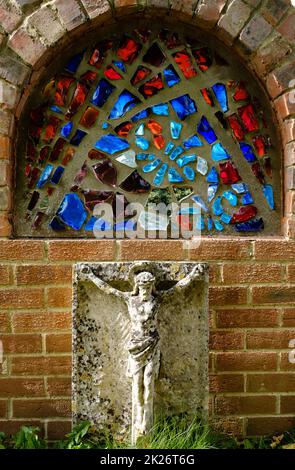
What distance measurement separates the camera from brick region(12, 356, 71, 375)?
2.85 m

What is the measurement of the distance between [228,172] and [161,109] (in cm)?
50

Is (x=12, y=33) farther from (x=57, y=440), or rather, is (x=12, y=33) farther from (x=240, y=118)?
(x=57, y=440)

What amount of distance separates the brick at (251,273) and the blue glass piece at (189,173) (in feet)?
1.67

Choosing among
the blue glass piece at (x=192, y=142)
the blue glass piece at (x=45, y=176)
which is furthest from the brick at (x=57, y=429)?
the blue glass piece at (x=192, y=142)

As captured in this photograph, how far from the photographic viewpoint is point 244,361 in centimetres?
292

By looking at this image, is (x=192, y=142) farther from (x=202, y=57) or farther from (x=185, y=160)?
(x=202, y=57)

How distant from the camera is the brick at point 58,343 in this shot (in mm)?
2855

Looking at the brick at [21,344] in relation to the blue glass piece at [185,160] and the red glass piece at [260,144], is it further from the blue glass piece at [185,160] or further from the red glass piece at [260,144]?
the red glass piece at [260,144]

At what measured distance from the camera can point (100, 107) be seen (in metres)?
2.98

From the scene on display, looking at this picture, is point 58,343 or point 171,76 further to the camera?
point 171,76

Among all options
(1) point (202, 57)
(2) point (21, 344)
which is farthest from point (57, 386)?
(1) point (202, 57)

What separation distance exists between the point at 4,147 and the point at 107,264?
82 cm

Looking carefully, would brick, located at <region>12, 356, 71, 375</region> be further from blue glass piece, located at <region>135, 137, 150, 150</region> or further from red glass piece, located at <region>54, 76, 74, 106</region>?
red glass piece, located at <region>54, 76, 74, 106</region>

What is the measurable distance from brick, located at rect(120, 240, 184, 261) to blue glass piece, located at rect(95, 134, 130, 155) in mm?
512
